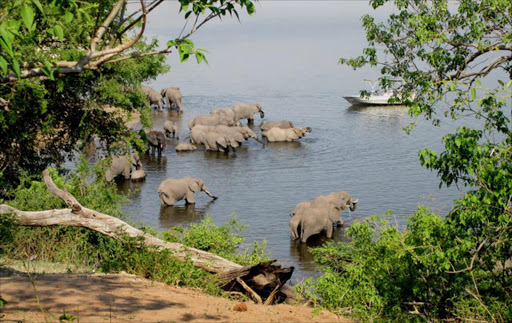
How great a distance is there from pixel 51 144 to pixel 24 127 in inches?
82.1

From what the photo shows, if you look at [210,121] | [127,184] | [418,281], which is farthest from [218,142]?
[418,281]

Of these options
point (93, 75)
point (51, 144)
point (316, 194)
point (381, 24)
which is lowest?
point (316, 194)

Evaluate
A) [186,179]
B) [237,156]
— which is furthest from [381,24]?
[237,156]

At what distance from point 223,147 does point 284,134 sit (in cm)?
387

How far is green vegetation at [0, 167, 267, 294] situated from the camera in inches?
478

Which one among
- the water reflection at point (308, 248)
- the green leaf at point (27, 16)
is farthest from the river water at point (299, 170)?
the green leaf at point (27, 16)

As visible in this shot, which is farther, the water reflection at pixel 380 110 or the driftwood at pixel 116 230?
the water reflection at pixel 380 110

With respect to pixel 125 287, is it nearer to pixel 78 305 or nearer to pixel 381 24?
pixel 78 305

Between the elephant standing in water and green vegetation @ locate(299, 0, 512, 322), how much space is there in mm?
6378

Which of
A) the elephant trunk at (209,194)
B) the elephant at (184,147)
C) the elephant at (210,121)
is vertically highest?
the elephant at (210,121)

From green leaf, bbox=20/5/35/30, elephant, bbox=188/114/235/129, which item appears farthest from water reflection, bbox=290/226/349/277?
elephant, bbox=188/114/235/129

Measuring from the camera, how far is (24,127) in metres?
15.1

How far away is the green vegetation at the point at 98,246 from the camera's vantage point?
12.1 metres

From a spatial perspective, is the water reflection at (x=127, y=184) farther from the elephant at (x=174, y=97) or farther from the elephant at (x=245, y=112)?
the elephant at (x=174, y=97)
